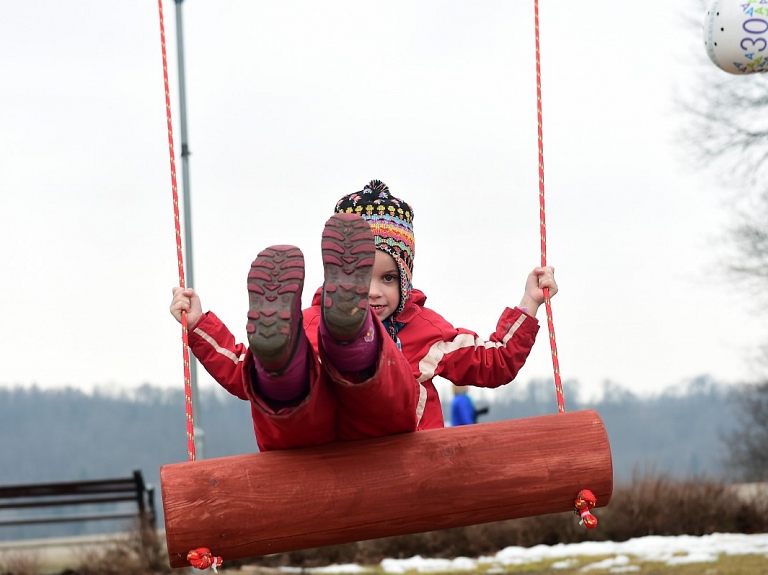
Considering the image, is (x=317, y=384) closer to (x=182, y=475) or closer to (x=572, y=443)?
(x=182, y=475)

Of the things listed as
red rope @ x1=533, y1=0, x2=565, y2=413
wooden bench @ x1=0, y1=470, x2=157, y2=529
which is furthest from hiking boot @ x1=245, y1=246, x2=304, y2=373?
wooden bench @ x1=0, y1=470, x2=157, y2=529

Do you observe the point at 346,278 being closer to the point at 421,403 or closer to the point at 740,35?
the point at 421,403

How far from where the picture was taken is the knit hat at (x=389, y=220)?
3.67 meters

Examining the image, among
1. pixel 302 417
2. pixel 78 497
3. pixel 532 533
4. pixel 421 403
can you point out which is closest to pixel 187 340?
pixel 302 417

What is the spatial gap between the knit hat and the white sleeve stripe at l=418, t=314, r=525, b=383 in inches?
7.8

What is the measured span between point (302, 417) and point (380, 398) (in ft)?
0.72

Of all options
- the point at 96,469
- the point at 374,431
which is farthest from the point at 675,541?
the point at 96,469

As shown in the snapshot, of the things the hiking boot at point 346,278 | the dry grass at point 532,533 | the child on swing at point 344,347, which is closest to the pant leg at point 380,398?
the child on swing at point 344,347

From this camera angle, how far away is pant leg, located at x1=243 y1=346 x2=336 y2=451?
110 inches

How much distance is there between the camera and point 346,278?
2.69 m

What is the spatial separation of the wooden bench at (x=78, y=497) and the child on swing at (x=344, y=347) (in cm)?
679

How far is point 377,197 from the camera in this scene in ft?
12.5

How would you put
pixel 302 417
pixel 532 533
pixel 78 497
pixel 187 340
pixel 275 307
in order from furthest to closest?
pixel 78 497 < pixel 532 533 < pixel 187 340 < pixel 302 417 < pixel 275 307

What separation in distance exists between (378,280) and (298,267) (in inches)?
34.4
